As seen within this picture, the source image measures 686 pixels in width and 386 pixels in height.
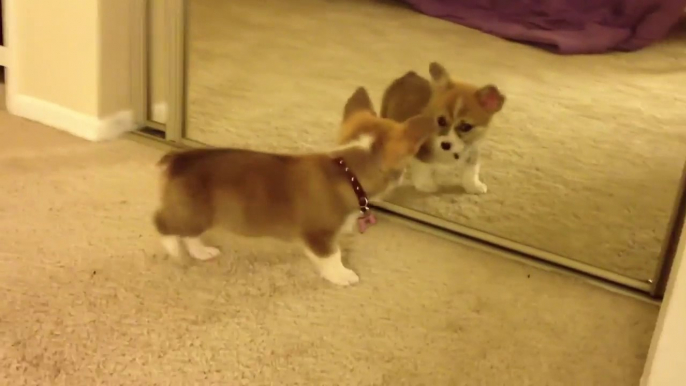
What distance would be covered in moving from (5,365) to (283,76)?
4.22 ft

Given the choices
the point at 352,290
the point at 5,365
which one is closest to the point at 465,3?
the point at 352,290

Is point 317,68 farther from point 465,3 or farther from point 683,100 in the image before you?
point 683,100

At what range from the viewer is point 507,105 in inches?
80.8

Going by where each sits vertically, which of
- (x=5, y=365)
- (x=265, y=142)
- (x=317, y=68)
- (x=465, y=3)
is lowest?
(x=5, y=365)

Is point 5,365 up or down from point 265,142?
down

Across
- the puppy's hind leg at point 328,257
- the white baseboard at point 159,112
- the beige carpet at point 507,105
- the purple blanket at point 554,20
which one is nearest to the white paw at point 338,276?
the puppy's hind leg at point 328,257

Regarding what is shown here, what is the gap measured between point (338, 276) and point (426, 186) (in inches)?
17.6

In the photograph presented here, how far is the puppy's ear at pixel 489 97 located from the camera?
5.18 ft

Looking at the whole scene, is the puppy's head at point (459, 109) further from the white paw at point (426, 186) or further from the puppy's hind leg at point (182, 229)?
the puppy's hind leg at point (182, 229)

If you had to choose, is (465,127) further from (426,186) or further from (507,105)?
(507,105)

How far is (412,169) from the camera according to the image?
67.2 inches

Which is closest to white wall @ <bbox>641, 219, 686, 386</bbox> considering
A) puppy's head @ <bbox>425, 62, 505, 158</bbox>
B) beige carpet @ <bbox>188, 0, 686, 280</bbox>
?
beige carpet @ <bbox>188, 0, 686, 280</bbox>

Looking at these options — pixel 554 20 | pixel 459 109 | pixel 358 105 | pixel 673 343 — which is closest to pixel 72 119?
pixel 358 105

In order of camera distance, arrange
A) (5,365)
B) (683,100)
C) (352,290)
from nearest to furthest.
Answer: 1. (5,365)
2. (352,290)
3. (683,100)
